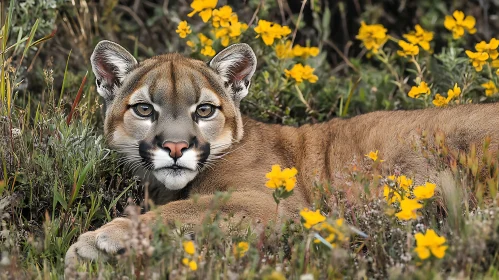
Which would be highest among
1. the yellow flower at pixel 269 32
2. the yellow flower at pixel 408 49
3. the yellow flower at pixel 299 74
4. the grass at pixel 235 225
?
the yellow flower at pixel 269 32

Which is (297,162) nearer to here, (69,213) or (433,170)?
(433,170)

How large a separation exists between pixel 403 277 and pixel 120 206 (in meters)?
2.63

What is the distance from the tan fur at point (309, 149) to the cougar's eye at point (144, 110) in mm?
175

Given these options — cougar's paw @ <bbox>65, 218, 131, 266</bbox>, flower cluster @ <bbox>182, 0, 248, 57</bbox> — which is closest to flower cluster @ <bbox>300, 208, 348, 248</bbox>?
cougar's paw @ <bbox>65, 218, 131, 266</bbox>

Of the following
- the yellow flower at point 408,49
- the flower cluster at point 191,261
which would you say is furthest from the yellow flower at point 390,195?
the yellow flower at point 408,49

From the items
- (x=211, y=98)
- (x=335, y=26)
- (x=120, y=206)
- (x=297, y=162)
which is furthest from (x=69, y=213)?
(x=335, y=26)

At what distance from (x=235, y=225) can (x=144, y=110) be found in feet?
4.15

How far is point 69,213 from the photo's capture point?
500cm

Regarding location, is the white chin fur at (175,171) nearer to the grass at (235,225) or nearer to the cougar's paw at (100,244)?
the grass at (235,225)

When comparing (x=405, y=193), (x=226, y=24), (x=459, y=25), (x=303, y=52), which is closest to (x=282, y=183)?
(x=405, y=193)

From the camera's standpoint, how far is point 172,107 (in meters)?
5.27

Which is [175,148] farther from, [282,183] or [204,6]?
[204,6]

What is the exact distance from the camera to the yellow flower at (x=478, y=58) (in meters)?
6.20

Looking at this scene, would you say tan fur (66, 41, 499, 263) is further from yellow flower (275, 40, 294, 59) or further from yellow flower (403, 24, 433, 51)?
yellow flower (403, 24, 433, 51)
